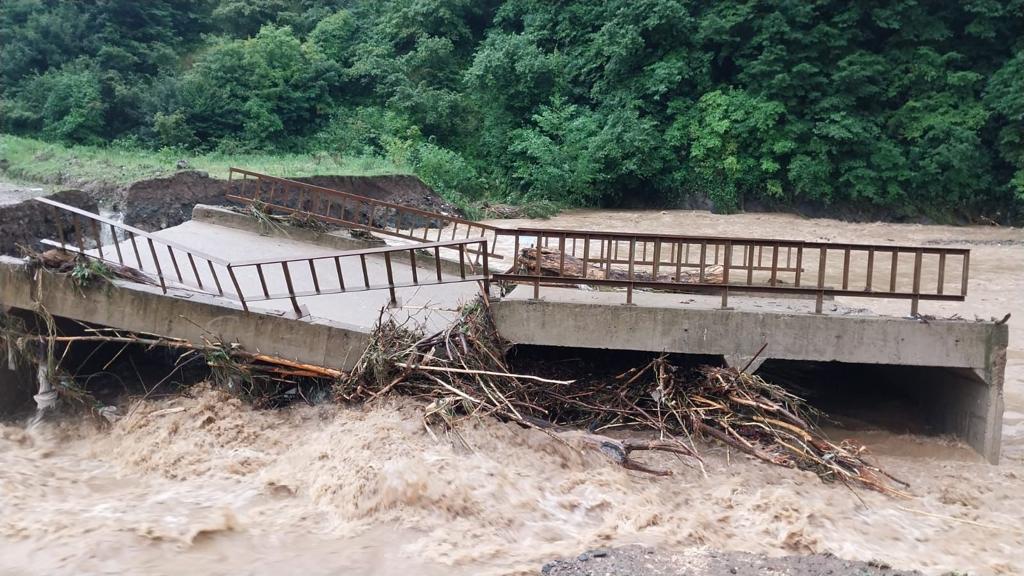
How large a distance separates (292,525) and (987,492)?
591 cm

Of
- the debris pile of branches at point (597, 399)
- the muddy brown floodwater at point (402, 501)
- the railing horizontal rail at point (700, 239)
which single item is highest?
the railing horizontal rail at point (700, 239)

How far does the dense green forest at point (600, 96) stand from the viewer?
1141 inches

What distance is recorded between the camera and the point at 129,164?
70.7 ft

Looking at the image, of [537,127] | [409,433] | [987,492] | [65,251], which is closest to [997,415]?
[987,492]

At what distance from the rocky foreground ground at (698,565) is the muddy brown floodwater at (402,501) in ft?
0.73

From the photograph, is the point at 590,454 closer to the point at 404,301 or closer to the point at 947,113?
the point at 404,301

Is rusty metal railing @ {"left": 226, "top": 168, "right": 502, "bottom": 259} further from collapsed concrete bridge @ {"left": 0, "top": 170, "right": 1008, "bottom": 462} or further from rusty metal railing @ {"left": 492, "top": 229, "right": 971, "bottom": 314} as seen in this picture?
collapsed concrete bridge @ {"left": 0, "top": 170, "right": 1008, "bottom": 462}

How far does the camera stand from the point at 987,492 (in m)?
6.78

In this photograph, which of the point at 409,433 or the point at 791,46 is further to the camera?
the point at 791,46

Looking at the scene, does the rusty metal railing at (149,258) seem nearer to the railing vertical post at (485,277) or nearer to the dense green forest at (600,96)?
the railing vertical post at (485,277)

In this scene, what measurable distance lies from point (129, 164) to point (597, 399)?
18622 millimetres

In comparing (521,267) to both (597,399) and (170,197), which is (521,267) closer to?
(597,399)

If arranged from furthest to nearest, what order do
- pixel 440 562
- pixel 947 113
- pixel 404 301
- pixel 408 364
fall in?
pixel 947 113 < pixel 404 301 < pixel 408 364 < pixel 440 562

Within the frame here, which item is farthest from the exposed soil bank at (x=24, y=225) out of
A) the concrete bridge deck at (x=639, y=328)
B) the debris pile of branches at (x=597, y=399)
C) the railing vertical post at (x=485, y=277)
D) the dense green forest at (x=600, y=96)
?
the dense green forest at (x=600, y=96)
